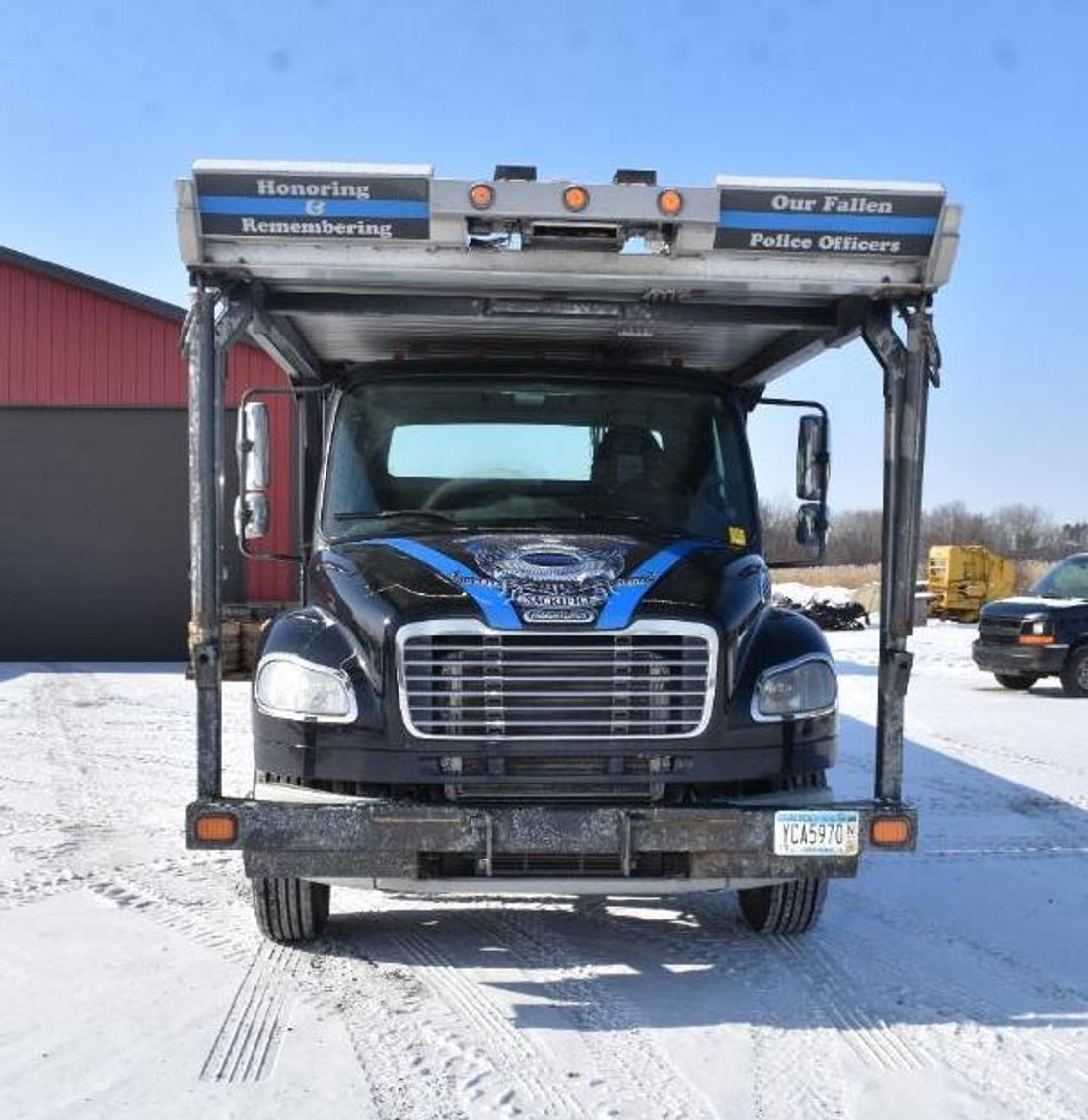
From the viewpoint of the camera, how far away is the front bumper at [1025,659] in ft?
53.9

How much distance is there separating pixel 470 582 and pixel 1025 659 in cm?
1345

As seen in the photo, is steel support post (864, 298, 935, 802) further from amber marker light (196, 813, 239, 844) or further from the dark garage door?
the dark garage door

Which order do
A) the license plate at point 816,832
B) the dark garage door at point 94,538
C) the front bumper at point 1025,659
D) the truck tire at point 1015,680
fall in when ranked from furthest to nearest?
the dark garage door at point 94,538, the truck tire at point 1015,680, the front bumper at point 1025,659, the license plate at point 816,832

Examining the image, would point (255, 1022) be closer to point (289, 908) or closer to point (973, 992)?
point (289, 908)

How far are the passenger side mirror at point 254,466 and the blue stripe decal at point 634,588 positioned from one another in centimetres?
176

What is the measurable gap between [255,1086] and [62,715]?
31.2 feet

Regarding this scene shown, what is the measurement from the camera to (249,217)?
4.70 metres

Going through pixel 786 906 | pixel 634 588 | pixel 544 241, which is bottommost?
pixel 786 906

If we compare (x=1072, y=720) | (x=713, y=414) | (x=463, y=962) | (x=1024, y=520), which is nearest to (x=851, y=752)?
(x=1072, y=720)

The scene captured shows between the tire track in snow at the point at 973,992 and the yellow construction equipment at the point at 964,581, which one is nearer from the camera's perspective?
the tire track in snow at the point at 973,992

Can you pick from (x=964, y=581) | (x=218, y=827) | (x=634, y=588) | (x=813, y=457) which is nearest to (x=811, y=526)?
(x=813, y=457)

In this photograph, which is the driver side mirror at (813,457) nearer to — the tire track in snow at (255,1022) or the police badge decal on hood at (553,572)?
the police badge decal on hood at (553,572)

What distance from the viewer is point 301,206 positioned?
468cm

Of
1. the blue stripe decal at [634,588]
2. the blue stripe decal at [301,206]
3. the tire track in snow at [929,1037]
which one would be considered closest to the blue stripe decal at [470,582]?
the blue stripe decal at [634,588]
